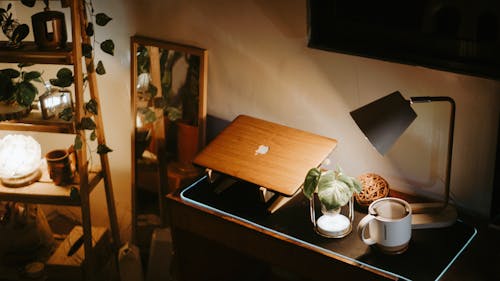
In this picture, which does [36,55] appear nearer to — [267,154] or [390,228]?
[267,154]

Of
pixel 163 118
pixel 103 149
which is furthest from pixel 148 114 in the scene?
pixel 103 149

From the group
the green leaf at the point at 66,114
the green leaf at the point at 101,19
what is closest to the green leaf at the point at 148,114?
the green leaf at the point at 66,114

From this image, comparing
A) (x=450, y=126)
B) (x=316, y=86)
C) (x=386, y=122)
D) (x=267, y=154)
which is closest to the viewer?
(x=386, y=122)

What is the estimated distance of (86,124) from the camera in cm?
250

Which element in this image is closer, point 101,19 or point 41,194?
point 101,19

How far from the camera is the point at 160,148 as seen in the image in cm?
273

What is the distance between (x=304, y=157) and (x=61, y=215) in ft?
5.85

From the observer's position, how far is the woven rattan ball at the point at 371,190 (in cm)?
205

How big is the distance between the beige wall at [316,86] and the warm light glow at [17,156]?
0.54 metres

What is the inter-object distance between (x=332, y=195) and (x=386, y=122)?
0.28m

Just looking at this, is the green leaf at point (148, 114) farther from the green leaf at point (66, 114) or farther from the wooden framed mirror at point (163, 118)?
the green leaf at point (66, 114)

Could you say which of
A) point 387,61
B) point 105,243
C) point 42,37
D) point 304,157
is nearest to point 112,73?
point 42,37

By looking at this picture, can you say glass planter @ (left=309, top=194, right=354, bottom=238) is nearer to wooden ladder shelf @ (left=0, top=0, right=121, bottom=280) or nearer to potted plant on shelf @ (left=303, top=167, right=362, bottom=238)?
potted plant on shelf @ (left=303, top=167, right=362, bottom=238)

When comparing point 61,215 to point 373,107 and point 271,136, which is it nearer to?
point 271,136
